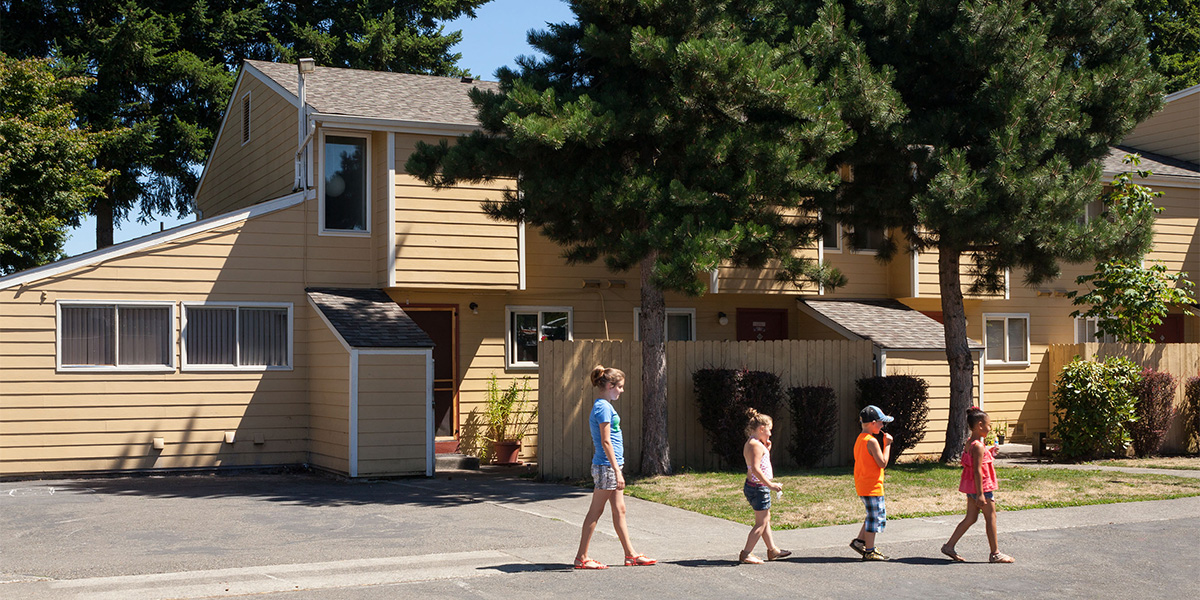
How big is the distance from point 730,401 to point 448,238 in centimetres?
514

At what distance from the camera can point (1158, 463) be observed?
→ 1666cm

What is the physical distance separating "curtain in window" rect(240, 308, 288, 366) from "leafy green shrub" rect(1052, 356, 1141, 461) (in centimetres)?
1212

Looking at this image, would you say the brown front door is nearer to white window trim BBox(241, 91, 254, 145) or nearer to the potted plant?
the potted plant

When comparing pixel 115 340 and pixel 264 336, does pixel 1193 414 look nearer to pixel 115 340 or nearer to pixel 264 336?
pixel 264 336

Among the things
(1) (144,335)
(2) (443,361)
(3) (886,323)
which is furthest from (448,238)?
(3) (886,323)

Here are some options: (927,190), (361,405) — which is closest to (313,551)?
(361,405)

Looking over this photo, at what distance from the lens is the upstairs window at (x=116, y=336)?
1548 cm

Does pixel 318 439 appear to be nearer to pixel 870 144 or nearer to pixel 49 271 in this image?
pixel 49 271

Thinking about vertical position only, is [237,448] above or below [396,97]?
below

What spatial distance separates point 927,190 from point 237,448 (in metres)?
10.6

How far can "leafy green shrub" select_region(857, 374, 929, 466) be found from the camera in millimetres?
16188

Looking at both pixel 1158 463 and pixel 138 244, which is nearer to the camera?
pixel 138 244

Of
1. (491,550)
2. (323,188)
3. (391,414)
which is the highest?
(323,188)

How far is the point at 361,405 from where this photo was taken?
1518 centimetres
